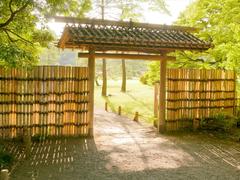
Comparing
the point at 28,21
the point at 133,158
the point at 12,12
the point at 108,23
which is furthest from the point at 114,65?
the point at 133,158

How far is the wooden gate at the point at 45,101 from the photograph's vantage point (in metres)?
10.8

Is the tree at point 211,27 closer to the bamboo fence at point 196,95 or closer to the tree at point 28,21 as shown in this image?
the bamboo fence at point 196,95

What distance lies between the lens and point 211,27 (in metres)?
16.0

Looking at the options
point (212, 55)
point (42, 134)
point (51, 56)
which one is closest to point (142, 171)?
point (42, 134)

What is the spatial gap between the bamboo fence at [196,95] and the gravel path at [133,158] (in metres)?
1.15

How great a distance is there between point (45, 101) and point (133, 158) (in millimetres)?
4014

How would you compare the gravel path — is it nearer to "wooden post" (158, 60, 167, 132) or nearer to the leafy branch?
"wooden post" (158, 60, 167, 132)

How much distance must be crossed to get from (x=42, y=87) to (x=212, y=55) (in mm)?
9081

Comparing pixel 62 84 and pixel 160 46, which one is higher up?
pixel 160 46

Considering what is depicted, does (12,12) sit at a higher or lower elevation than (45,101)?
higher

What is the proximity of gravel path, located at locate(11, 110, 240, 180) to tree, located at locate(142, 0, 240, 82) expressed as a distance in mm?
5127

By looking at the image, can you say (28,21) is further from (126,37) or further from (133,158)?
(133,158)

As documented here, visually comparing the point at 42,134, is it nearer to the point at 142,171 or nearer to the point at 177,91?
the point at 142,171

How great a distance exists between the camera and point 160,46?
37.3 ft
